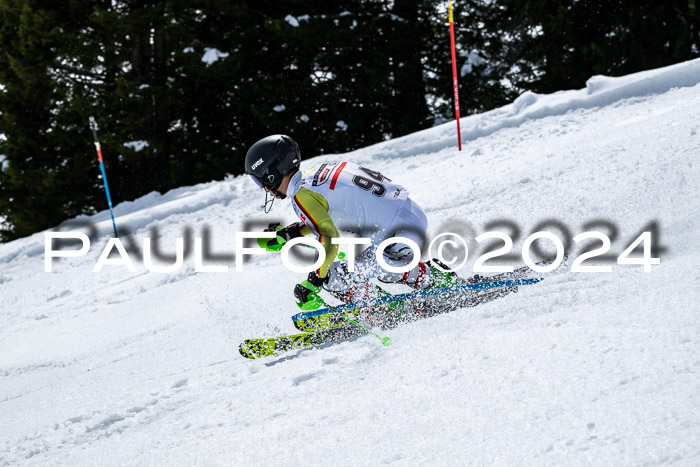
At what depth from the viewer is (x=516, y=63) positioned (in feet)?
53.3

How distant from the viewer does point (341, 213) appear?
4098 mm

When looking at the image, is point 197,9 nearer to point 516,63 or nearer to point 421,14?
point 421,14

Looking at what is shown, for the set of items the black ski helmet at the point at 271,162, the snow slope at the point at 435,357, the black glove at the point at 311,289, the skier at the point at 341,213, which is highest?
the black ski helmet at the point at 271,162

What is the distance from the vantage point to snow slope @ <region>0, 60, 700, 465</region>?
99.7 inches

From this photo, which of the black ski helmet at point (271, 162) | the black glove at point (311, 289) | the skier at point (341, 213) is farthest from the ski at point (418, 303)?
the black ski helmet at point (271, 162)

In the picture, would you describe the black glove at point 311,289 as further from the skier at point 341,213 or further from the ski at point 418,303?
the ski at point 418,303

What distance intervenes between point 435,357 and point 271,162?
1688mm

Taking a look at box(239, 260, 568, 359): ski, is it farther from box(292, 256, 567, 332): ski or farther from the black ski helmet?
the black ski helmet

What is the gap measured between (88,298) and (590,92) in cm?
763

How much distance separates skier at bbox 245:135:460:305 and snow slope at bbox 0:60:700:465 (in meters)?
0.49

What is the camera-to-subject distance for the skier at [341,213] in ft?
12.8

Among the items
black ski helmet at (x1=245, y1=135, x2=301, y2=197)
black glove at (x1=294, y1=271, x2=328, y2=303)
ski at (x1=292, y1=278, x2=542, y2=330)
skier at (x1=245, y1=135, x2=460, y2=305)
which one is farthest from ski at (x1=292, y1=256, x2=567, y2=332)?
black ski helmet at (x1=245, y1=135, x2=301, y2=197)

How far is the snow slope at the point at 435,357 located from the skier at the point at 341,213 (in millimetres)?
487

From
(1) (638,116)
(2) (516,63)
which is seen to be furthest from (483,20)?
(1) (638,116)
